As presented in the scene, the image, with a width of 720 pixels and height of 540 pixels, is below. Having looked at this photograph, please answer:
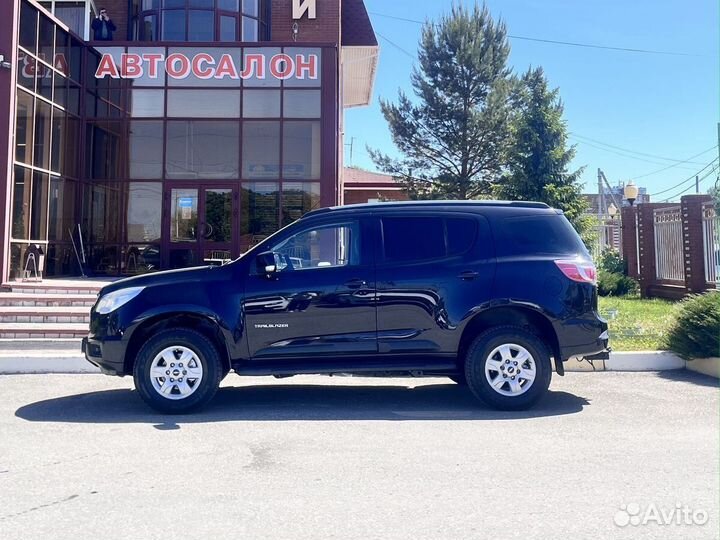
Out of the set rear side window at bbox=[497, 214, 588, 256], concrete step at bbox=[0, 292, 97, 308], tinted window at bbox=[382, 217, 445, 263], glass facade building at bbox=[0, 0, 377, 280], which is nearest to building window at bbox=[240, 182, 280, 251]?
glass facade building at bbox=[0, 0, 377, 280]

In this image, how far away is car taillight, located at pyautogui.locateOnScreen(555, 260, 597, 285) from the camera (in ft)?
21.6

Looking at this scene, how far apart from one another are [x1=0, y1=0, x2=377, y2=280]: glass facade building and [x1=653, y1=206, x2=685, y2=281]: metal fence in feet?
26.9

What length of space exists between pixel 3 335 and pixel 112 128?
771cm

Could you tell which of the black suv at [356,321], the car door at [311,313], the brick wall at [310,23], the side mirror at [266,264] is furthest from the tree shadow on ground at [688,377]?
the brick wall at [310,23]

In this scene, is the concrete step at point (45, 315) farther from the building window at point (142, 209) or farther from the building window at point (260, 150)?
the building window at point (260, 150)

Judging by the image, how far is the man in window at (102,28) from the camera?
17.5 metres

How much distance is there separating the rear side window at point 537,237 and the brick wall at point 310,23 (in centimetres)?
1254

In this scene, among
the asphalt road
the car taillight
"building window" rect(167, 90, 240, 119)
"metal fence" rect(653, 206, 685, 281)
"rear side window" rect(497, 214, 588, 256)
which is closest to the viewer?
the asphalt road

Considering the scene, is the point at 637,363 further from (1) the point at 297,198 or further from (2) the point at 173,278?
(1) the point at 297,198

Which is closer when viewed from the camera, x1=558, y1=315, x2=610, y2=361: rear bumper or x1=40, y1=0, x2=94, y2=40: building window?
x1=558, y1=315, x2=610, y2=361: rear bumper

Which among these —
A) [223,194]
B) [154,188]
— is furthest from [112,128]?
[223,194]

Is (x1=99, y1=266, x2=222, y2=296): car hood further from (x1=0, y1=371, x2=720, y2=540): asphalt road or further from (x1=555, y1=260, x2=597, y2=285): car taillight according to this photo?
(x1=555, y1=260, x2=597, y2=285): car taillight

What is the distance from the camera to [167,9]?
57.8 feet

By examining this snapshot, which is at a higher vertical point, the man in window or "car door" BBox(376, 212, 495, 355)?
the man in window
